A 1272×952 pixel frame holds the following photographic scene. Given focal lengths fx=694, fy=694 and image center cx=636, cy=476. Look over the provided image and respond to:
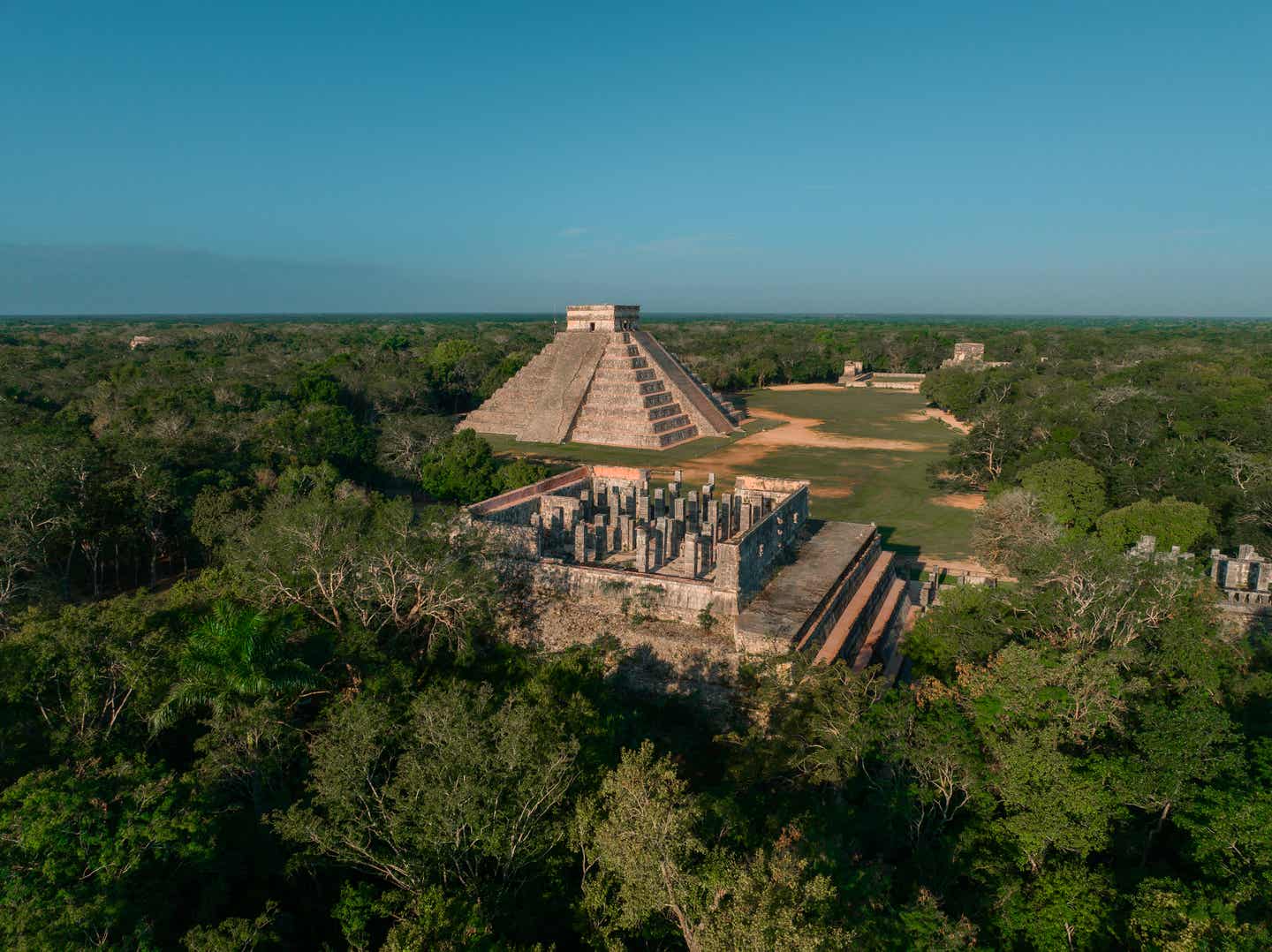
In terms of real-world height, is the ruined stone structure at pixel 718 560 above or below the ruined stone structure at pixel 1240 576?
above

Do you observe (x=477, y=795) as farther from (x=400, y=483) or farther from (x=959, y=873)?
(x=400, y=483)

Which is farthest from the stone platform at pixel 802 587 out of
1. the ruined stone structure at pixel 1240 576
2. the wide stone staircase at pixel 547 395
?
the wide stone staircase at pixel 547 395

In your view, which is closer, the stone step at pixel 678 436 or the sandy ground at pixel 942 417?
the stone step at pixel 678 436

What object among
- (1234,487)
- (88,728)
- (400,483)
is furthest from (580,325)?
(88,728)

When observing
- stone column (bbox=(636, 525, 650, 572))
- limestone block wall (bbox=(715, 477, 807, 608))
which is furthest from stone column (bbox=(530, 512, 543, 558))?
limestone block wall (bbox=(715, 477, 807, 608))

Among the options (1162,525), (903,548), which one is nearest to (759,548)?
(903,548)

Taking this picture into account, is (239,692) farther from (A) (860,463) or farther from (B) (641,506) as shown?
(A) (860,463)

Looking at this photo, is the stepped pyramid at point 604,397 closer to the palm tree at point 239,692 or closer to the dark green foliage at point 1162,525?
the dark green foliage at point 1162,525
